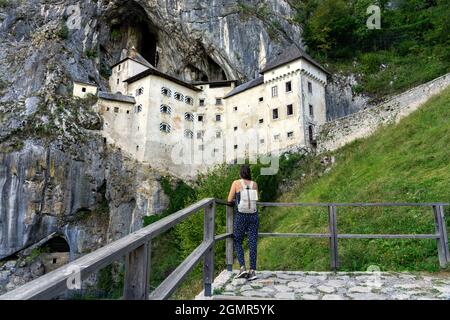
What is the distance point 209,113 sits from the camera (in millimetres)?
33969

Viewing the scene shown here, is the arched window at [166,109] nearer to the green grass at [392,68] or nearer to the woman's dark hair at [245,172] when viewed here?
the green grass at [392,68]

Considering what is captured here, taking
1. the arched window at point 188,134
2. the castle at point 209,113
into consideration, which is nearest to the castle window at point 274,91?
the castle at point 209,113

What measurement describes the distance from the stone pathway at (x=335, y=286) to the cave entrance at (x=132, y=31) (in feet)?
126

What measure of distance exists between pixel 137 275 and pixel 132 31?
43.3 meters

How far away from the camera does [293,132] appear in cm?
2777

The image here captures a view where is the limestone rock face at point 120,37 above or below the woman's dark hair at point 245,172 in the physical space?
above

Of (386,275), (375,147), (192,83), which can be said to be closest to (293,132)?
(375,147)

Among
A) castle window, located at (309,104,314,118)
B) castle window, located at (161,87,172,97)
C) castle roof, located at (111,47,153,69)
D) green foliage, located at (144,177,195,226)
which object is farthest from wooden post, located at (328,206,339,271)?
castle roof, located at (111,47,153,69)

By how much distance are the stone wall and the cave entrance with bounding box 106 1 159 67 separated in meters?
24.0

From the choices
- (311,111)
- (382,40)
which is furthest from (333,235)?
(382,40)

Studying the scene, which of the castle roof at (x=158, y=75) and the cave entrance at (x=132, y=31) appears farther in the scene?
the cave entrance at (x=132, y=31)

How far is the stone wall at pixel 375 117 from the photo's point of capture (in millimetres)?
19891
